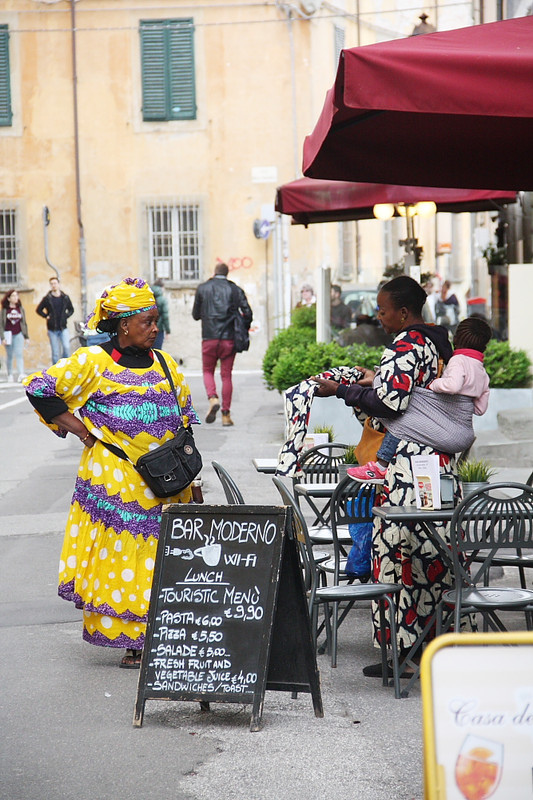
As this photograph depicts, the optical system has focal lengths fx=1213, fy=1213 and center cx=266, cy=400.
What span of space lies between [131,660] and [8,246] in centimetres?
2333

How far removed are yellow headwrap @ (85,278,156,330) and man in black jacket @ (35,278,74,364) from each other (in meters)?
17.9

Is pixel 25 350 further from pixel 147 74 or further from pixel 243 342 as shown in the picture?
pixel 243 342

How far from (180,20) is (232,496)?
24.0m

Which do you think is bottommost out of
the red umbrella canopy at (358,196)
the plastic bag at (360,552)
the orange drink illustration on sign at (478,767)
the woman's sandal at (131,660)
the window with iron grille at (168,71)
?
the woman's sandal at (131,660)

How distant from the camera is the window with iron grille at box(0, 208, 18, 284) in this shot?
2795 cm

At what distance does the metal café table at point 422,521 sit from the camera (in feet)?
16.8

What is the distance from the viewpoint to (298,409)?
586 centimetres

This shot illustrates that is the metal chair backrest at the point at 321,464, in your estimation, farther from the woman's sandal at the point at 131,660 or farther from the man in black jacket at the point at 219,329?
the man in black jacket at the point at 219,329

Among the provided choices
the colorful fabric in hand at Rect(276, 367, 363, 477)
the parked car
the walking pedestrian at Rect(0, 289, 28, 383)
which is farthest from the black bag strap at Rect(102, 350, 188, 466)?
the walking pedestrian at Rect(0, 289, 28, 383)

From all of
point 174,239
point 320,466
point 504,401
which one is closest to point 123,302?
point 320,466

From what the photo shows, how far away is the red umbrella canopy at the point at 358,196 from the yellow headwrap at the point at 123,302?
17.6 ft

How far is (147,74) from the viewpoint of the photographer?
2769cm

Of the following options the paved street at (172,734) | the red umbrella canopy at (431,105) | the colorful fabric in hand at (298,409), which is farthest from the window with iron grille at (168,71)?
the colorful fabric in hand at (298,409)

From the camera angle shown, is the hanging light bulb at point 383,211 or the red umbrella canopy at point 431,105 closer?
the red umbrella canopy at point 431,105
